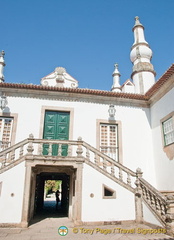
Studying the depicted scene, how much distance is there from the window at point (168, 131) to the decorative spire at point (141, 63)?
4366mm

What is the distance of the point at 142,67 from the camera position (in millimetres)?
13828

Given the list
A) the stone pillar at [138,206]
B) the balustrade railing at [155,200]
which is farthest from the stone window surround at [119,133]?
the stone pillar at [138,206]

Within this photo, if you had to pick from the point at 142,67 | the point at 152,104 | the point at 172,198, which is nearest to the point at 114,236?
the point at 172,198

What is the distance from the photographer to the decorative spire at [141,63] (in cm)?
1350

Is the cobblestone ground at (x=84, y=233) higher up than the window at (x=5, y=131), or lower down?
lower down

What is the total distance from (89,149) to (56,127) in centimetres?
275

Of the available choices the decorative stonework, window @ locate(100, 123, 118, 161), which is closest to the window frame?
window @ locate(100, 123, 118, 161)

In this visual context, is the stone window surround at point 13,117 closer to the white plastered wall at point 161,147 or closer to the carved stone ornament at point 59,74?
the carved stone ornament at point 59,74

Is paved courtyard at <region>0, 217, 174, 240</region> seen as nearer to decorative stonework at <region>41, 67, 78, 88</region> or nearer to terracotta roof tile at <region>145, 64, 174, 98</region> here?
terracotta roof tile at <region>145, 64, 174, 98</region>

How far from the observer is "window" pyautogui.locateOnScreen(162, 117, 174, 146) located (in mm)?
8805

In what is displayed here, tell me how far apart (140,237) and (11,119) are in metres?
7.49

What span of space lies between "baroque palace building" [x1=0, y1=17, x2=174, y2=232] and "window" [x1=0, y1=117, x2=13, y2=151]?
45 millimetres

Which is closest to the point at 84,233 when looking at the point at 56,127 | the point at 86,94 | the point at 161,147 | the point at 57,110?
the point at 56,127

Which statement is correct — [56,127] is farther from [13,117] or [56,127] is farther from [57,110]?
[13,117]
